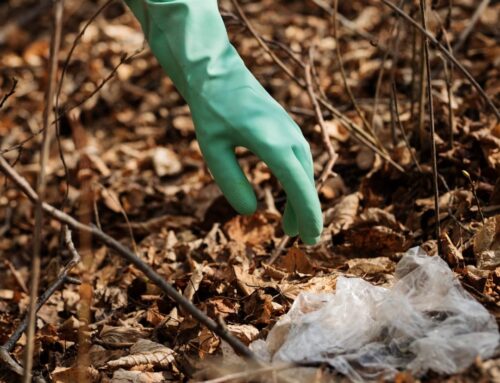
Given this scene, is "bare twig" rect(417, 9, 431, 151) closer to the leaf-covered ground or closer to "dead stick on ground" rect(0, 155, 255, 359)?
the leaf-covered ground

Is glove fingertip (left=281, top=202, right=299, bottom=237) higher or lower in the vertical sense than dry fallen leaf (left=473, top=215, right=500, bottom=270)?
higher

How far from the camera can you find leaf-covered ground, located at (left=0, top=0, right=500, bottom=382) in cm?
217

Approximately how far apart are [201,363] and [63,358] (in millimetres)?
567

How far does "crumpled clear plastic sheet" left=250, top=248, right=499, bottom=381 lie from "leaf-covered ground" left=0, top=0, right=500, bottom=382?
64 mm

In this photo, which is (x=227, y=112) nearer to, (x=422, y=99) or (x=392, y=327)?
(x=392, y=327)

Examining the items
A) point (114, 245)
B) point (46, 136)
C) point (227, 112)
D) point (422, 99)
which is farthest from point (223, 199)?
point (46, 136)

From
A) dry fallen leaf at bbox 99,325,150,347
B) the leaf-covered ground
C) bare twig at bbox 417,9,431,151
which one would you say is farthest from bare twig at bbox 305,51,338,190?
dry fallen leaf at bbox 99,325,150,347

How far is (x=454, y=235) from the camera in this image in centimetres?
238

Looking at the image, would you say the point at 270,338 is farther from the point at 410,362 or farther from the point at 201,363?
the point at 410,362

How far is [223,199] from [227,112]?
1.17m

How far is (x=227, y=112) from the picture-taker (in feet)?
6.44

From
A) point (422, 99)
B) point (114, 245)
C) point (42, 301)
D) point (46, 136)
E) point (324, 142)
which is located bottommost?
point (42, 301)

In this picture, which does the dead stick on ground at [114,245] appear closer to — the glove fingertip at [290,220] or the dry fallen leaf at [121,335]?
the glove fingertip at [290,220]

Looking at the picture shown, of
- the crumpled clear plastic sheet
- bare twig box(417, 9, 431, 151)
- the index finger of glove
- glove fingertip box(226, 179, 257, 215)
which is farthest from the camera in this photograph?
bare twig box(417, 9, 431, 151)
